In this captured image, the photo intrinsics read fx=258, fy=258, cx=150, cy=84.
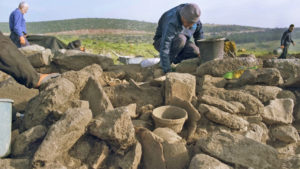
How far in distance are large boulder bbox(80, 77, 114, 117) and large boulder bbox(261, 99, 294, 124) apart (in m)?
2.13

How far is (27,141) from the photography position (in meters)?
2.60

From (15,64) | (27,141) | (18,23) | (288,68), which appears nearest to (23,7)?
(18,23)

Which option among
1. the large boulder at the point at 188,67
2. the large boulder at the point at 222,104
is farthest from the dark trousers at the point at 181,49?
the large boulder at the point at 222,104

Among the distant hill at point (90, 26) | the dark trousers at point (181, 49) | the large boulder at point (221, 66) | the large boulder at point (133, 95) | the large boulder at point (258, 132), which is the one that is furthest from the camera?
the distant hill at point (90, 26)

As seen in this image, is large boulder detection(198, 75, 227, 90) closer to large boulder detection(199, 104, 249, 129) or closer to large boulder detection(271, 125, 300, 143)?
large boulder detection(199, 104, 249, 129)

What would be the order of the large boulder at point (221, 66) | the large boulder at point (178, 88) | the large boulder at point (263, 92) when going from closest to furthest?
the large boulder at point (178, 88), the large boulder at point (263, 92), the large boulder at point (221, 66)

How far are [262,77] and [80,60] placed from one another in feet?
11.1

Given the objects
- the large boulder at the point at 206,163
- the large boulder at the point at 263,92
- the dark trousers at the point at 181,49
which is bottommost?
the large boulder at the point at 206,163

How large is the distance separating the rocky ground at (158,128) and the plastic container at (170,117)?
10 centimetres

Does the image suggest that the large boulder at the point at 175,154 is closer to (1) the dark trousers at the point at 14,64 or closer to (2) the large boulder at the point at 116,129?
(2) the large boulder at the point at 116,129

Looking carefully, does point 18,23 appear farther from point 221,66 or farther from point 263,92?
point 263,92

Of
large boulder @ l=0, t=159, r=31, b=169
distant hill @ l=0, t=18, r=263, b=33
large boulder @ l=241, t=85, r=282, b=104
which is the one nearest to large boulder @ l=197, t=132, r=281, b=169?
large boulder @ l=241, t=85, r=282, b=104

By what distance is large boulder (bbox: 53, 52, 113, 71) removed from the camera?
5109 mm

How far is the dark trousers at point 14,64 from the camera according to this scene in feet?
10.4
